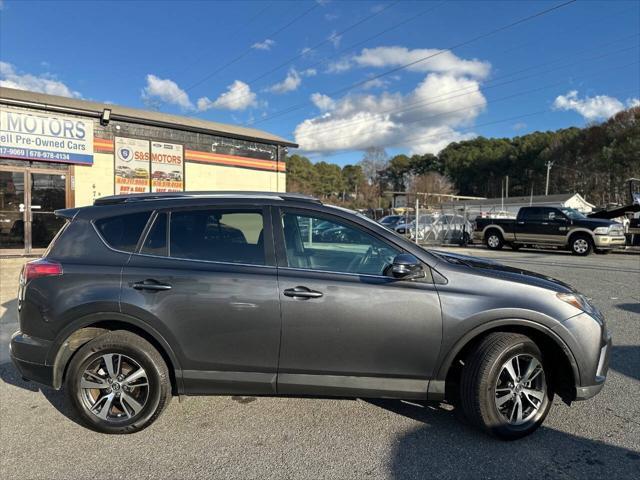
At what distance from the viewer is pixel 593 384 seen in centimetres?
316

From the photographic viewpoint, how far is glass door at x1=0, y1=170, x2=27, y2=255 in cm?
1218

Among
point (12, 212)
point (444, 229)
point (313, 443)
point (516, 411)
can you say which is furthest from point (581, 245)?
point (12, 212)

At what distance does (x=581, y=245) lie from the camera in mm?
16656

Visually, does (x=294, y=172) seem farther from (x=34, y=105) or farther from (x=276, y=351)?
(x=276, y=351)

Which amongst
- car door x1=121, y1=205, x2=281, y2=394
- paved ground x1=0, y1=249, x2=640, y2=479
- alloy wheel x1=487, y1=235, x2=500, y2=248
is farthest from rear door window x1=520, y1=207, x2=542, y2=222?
car door x1=121, y1=205, x2=281, y2=394

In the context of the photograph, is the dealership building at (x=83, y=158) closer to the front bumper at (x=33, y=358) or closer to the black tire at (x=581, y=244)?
the front bumper at (x=33, y=358)

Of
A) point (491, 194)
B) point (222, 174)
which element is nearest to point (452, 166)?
point (491, 194)

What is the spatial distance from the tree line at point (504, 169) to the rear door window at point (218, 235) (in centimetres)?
4726

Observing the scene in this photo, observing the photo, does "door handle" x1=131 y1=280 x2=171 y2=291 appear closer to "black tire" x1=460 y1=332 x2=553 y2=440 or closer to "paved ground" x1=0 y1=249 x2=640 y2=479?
"paved ground" x1=0 y1=249 x2=640 y2=479

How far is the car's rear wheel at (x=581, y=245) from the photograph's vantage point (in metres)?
16.5

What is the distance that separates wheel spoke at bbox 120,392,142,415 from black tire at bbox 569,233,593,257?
17607mm

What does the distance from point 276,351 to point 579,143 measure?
7934cm

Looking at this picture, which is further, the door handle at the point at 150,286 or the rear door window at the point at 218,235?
the rear door window at the point at 218,235

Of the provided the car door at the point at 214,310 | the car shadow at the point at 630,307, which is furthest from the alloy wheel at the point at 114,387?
the car shadow at the point at 630,307
